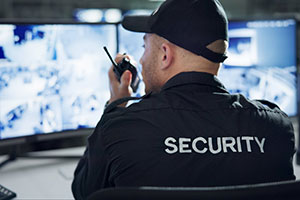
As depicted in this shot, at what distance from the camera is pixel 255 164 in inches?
33.1

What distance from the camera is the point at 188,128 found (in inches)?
32.5

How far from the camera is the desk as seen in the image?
47.7 inches

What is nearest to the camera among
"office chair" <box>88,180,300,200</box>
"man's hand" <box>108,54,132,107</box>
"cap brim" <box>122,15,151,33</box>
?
"office chair" <box>88,180,300,200</box>

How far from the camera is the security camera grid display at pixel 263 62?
1.58 meters

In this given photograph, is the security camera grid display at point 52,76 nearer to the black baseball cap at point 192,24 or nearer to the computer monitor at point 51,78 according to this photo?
the computer monitor at point 51,78

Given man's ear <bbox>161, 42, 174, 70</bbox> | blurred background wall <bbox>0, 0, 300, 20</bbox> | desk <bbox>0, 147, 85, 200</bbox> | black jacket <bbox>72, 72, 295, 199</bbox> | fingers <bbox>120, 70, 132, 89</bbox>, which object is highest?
blurred background wall <bbox>0, 0, 300, 20</bbox>

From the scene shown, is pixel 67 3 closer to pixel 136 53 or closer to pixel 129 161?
pixel 136 53

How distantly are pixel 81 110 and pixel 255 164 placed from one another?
0.76m

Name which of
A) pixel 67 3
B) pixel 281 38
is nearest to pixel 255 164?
pixel 281 38

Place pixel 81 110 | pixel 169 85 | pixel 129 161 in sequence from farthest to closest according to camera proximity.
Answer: pixel 81 110 → pixel 169 85 → pixel 129 161

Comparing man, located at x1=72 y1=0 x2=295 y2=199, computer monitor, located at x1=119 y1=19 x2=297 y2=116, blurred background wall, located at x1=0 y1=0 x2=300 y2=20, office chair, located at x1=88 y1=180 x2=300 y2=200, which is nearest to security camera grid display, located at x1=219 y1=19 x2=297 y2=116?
computer monitor, located at x1=119 y1=19 x2=297 y2=116

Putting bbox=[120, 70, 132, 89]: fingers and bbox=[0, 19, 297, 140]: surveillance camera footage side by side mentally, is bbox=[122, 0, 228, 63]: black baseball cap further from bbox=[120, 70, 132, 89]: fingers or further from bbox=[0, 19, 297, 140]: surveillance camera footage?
bbox=[0, 19, 297, 140]: surveillance camera footage

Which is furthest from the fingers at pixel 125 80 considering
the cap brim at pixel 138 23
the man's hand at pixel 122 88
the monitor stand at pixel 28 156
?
the monitor stand at pixel 28 156

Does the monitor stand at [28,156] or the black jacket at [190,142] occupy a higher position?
the black jacket at [190,142]
